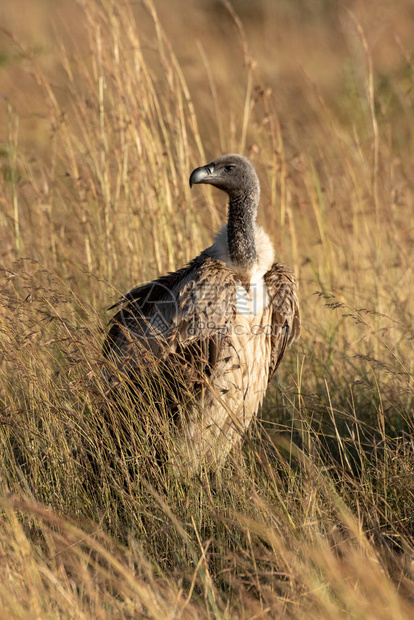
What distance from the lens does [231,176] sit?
3.62 meters

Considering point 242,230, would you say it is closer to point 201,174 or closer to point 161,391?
point 201,174

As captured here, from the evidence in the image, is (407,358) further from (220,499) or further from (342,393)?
(220,499)

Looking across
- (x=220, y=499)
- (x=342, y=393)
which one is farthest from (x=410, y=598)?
(x=342, y=393)

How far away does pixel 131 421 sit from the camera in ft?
10.4

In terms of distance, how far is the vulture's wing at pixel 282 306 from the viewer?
359 cm

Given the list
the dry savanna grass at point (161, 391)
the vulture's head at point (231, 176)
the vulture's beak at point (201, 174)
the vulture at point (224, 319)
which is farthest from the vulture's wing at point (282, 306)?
the vulture's beak at point (201, 174)

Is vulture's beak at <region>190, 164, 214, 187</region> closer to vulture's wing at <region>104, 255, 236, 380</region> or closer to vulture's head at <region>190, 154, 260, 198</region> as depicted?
vulture's head at <region>190, 154, 260, 198</region>

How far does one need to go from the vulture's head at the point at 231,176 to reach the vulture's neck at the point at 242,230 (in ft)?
0.09

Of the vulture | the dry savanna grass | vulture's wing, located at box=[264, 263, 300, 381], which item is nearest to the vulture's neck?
the vulture

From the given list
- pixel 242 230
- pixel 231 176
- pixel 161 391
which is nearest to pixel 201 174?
pixel 231 176

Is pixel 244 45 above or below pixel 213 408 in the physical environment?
above

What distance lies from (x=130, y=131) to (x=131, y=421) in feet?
7.34

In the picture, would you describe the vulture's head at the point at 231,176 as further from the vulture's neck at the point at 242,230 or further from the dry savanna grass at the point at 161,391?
the dry savanna grass at the point at 161,391

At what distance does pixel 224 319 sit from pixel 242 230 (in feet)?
1.55
